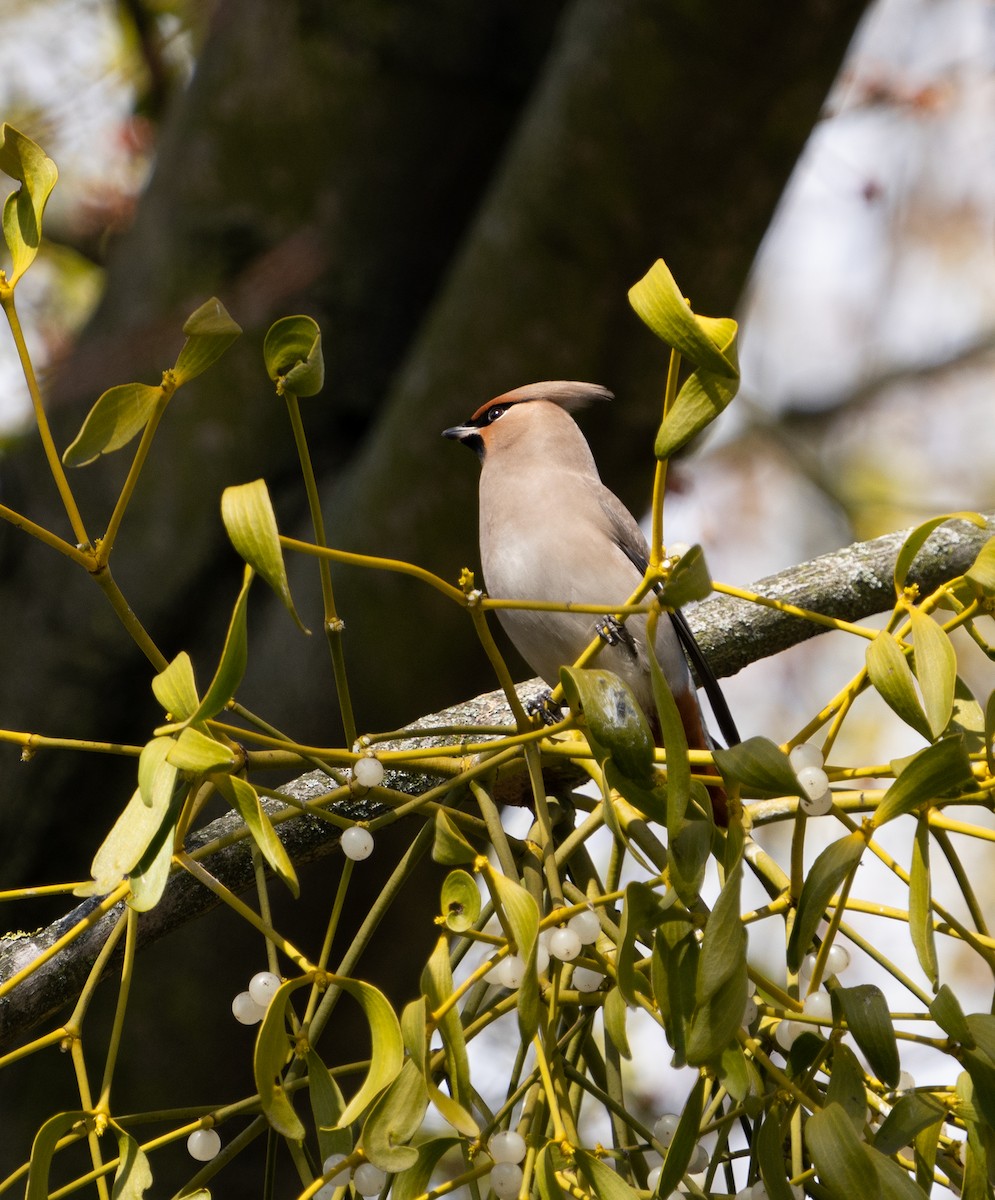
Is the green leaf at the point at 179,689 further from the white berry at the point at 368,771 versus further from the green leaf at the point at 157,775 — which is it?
the white berry at the point at 368,771

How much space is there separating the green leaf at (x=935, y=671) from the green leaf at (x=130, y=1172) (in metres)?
0.65

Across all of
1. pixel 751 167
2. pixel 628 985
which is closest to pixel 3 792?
pixel 751 167

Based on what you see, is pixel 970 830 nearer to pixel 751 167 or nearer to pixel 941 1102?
pixel 941 1102

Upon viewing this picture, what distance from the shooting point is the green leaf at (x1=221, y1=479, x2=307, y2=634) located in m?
0.83

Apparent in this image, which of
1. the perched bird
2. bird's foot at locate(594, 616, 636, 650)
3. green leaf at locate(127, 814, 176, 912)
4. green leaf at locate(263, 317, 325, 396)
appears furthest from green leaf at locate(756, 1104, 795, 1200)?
the perched bird

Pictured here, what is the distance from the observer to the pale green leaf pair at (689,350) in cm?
87

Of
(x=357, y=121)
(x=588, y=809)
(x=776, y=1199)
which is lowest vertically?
(x=776, y=1199)

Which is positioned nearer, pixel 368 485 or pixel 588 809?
pixel 588 809

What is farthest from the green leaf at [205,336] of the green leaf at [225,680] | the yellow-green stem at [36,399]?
the green leaf at [225,680]

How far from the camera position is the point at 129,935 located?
3.48ft

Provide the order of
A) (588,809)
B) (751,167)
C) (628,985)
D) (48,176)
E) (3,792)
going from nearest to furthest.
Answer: (628,985)
(48,176)
(588,809)
(751,167)
(3,792)

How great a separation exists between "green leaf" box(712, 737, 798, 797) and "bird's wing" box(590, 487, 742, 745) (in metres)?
0.79

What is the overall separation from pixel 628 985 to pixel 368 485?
1.77m

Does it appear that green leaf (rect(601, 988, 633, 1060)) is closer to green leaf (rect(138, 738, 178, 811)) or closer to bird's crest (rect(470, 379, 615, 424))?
green leaf (rect(138, 738, 178, 811))
